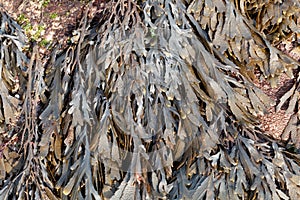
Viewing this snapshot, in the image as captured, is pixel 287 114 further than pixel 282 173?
Yes

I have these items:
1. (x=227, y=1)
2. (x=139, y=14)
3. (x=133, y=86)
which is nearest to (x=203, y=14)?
(x=227, y=1)

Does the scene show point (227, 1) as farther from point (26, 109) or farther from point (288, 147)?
point (26, 109)

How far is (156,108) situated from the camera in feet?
6.95

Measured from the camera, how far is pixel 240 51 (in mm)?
2273

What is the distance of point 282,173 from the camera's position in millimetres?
2076

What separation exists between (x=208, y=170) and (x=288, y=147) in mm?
504

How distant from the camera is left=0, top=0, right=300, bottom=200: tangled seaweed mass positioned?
2062 mm

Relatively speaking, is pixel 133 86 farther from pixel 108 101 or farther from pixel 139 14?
pixel 139 14

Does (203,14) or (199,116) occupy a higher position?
(203,14)

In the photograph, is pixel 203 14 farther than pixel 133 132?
Yes

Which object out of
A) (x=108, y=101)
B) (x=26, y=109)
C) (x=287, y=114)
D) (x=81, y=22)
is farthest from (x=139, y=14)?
(x=287, y=114)

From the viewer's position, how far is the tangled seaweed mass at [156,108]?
2.06m

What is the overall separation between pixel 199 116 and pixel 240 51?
426mm

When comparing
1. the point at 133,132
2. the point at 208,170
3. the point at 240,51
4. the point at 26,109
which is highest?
the point at 26,109
